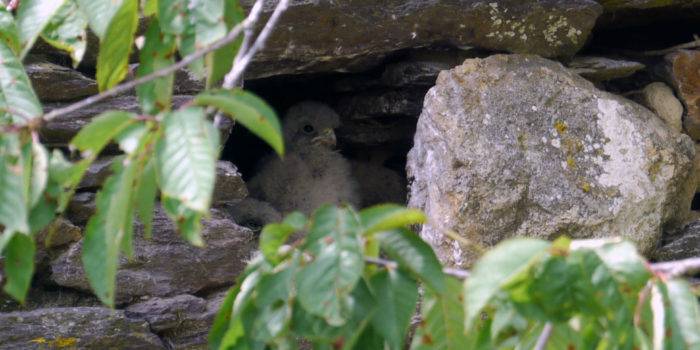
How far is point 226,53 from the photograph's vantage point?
4.75 ft

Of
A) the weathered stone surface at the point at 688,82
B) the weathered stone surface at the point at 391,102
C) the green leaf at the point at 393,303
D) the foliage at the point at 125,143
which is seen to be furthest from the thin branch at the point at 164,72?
the weathered stone surface at the point at 688,82

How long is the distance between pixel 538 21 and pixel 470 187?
0.95 meters

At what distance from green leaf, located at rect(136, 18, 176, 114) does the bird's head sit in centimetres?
285

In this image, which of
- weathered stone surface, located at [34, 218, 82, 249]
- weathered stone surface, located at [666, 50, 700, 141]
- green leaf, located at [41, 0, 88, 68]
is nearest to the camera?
green leaf, located at [41, 0, 88, 68]

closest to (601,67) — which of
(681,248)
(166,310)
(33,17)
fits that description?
(681,248)

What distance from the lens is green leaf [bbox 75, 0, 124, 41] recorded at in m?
1.34

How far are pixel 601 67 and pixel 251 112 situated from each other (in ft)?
9.94

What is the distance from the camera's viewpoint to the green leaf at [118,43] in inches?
55.7

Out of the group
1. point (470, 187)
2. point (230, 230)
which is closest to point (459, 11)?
point (470, 187)

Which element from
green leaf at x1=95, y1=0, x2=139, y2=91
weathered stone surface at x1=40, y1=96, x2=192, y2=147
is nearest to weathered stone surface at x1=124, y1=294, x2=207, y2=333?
weathered stone surface at x1=40, y1=96, x2=192, y2=147

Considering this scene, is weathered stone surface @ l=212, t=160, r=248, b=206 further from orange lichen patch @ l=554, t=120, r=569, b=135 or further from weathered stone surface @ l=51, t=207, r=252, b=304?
orange lichen patch @ l=554, t=120, r=569, b=135

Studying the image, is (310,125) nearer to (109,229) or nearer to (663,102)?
(663,102)

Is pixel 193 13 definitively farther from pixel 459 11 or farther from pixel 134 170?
pixel 459 11

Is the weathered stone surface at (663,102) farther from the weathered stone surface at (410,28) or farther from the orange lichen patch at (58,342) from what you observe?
the orange lichen patch at (58,342)
